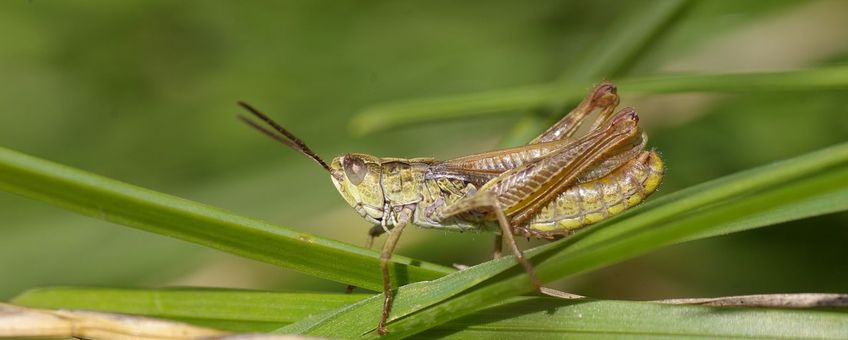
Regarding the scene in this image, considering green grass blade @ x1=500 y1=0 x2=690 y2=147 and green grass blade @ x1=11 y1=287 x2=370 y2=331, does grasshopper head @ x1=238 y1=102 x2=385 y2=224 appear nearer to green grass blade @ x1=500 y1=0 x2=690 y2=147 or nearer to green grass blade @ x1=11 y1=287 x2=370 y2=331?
green grass blade @ x1=500 y1=0 x2=690 y2=147

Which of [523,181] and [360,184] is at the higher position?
[360,184]

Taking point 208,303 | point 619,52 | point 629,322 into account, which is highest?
point 619,52

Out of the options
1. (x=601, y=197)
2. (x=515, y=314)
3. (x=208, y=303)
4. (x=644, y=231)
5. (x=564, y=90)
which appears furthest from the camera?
(x=564, y=90)

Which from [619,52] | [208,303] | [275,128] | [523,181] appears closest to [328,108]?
[619,52]

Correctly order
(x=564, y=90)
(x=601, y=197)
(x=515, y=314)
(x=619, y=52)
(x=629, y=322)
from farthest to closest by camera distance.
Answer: (x=619, y=52) < (x=564, y=90) < (x=601, y=197) < (x=515, y=314) < (x=629, y=322)

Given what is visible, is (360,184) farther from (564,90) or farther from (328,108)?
(328,108)

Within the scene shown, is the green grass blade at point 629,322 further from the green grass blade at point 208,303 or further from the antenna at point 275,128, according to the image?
the antenna at point 275,128
